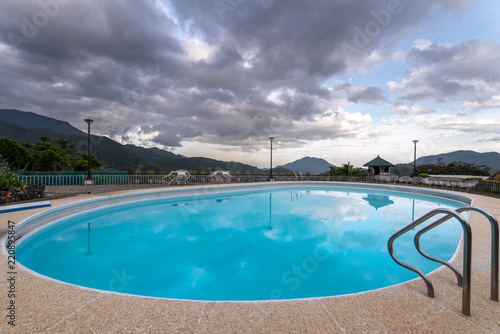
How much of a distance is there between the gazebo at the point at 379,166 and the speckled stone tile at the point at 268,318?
2361cm

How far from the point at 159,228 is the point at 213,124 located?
14.8 meters

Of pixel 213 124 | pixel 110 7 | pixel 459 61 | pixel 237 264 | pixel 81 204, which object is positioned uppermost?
pixel 110 7

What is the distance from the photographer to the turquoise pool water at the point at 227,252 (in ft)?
10.2

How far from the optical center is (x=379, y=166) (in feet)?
71.2

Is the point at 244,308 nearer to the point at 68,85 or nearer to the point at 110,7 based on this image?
the point at 110,7

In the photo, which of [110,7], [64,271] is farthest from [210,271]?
[110,7]

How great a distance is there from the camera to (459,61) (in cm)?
1017

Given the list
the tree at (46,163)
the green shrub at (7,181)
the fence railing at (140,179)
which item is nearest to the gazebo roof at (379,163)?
the fence railing at (140,179)

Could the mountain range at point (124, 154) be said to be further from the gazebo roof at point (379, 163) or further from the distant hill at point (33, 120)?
the gazebo roof at point (379, 163)
